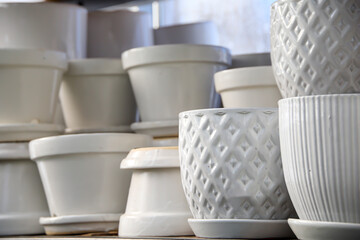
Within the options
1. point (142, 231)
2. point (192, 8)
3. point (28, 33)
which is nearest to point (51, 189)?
point (142, 231)

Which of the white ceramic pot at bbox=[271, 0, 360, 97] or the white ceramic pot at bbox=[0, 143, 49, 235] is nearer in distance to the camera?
the white ceramic pot at bbox=[271, 0, 360, 97]

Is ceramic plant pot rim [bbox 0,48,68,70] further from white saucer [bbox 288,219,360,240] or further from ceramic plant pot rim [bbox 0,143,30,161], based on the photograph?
white saucer [bbox 288,219,360,240]

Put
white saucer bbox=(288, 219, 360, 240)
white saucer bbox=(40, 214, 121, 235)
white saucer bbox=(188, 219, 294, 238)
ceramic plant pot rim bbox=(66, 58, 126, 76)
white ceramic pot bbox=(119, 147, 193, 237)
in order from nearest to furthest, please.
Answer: white saucer bbox=(288, 219, 360, 240)
white saucer bbox=(188, 219, 294, 238)
white ceramic pot bbox=(119, 147, 193, 237)
white saucer bbox=(40, 214, 121, 235)
ceramic plant pot rim bbox=(66, 58, 126, 76)

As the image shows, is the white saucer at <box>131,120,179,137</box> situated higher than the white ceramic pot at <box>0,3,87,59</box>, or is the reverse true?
the white ceramic pot at <box>0,3,87,59</box>

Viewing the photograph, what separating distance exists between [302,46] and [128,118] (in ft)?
1.62

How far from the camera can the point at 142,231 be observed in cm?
93

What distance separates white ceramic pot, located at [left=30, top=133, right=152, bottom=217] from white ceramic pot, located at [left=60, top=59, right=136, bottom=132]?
0.53ft

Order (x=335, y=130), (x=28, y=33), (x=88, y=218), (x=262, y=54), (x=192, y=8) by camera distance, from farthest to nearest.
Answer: (x=192, y=8)
(x=28, y=33)
(x=262, y=54)
(x=88, y=218)
(x=335, y=130)

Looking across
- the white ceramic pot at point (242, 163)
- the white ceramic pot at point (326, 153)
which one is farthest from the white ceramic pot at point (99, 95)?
the white ceramic pot at point (326, 153)

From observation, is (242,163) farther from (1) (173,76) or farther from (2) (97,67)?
(2) (97,67)

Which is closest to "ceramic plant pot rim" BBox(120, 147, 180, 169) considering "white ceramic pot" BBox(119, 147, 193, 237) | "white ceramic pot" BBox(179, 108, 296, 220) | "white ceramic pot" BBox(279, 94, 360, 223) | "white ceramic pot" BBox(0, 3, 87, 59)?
"white ceramic pot" BBox(119, 147, 193, 237)

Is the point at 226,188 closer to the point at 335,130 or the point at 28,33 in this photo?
the point at 335,130

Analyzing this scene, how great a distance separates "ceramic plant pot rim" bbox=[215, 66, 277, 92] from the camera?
0.96 m

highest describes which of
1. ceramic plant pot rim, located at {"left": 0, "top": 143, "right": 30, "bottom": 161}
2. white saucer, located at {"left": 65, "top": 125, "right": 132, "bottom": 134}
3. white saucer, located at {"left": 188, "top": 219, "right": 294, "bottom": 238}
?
white saucer, located at {"left": 65, "top": 125, "right": 132, "bottom": 134}
